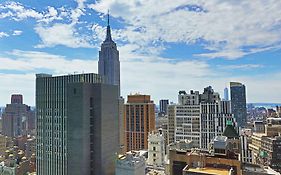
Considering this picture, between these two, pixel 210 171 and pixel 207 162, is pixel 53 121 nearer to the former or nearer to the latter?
pixel 207 162

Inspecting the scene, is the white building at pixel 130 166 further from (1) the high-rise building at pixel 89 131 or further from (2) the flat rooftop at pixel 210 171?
(2) the flat rooftop at pixel 210 171

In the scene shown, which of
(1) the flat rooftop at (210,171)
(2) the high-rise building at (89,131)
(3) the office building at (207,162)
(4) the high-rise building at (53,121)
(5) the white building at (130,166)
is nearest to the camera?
(1) the flat rooftop at (210,171)

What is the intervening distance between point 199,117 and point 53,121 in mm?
85201

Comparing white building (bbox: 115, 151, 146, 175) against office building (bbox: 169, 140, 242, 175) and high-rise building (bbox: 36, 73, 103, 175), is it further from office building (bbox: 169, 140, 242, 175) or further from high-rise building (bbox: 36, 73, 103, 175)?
high-rise building (bbox: 36, 73, 103, 175)

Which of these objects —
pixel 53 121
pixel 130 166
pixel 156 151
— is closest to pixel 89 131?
pixel 130 166

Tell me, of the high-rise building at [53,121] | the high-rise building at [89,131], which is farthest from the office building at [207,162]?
the high-rise building at [53,121]

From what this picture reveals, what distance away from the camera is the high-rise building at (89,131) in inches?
3905

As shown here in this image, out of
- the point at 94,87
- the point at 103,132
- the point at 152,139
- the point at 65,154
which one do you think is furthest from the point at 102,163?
the point at 152,139

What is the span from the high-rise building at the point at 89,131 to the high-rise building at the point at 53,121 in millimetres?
8318

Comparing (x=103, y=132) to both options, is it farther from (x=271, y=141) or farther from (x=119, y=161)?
(x=271, y=141)

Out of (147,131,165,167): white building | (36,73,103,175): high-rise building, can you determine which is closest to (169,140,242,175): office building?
(36,73,103,175): high-rise building

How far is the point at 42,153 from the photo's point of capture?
4656 inches

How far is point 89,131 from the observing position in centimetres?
10156

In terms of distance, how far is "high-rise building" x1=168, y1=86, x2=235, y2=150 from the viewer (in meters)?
162
